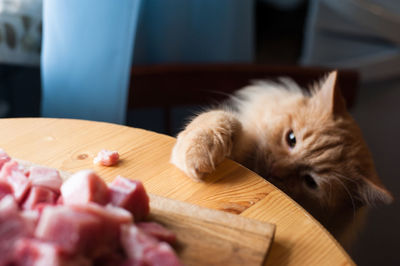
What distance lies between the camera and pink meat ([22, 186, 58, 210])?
2.35 feet

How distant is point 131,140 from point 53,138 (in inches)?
8.0

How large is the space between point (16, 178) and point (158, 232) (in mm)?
314

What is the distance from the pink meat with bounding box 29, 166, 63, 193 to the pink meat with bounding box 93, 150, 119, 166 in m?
0.13

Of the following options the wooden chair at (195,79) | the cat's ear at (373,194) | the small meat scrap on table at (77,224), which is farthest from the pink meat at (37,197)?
the wooden chair at (195,79)

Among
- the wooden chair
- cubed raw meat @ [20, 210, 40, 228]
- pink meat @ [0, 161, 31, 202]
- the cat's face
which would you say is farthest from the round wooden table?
the wooden chair

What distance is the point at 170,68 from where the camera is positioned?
2.08 m

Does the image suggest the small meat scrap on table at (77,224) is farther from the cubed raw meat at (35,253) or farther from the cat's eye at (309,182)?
the cat's eye at (309,182)

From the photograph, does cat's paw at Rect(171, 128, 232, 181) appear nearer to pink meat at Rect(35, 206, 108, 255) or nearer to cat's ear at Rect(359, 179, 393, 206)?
pink meat at Rect(35, 206, 108, 255)

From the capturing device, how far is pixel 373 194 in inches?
47.3

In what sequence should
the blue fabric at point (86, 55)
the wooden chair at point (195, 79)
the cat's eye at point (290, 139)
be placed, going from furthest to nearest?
1. the wooden chair at point (195, 79)
2. the blue fabric at point (86, 55)
3. the cat's eye at point (290, 139)

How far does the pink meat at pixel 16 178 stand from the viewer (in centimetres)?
73

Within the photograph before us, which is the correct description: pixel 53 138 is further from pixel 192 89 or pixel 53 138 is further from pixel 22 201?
pixel 192 89

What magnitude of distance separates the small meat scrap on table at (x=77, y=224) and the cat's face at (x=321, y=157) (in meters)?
0.65

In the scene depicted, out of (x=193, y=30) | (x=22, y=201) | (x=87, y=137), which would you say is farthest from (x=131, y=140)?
(x=193, y=30)
